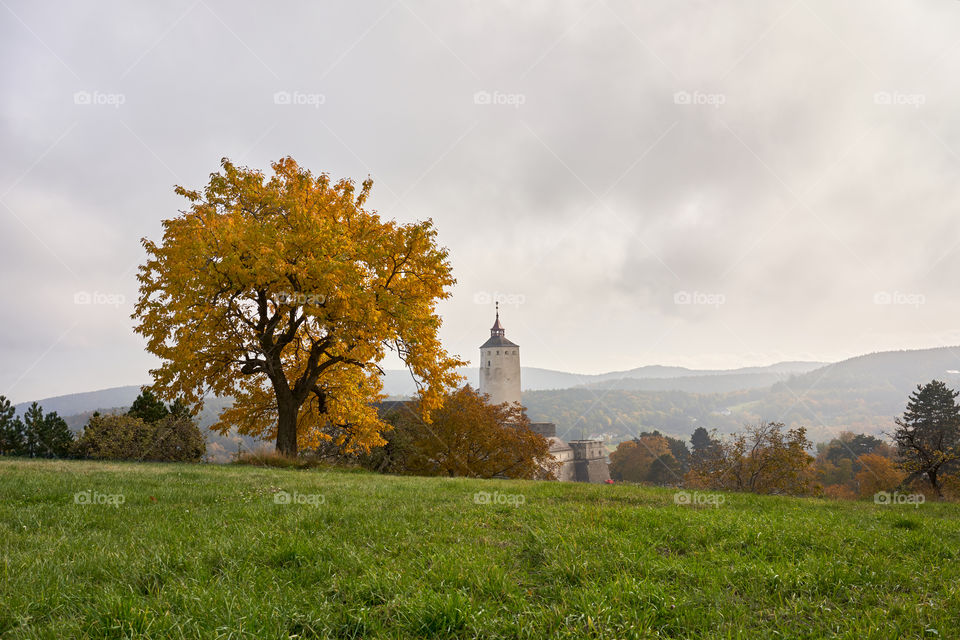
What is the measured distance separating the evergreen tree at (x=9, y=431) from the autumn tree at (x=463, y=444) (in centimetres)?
2085

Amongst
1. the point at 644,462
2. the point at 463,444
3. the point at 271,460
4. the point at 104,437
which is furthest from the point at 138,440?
the point at 644,462

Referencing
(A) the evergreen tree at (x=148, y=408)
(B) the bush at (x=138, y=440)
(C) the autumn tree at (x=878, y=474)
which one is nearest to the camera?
(B) the bush at (x=138, y=440)

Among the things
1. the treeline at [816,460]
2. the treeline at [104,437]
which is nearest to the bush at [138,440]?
the treeline at [104,437]

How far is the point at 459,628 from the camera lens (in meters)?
3.59

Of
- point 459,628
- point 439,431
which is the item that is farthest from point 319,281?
point 439,431

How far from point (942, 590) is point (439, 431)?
33.0m

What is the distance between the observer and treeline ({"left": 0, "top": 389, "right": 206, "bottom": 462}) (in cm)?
2741

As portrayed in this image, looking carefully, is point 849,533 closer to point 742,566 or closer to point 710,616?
point 742,566

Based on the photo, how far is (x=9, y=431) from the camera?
30312mm

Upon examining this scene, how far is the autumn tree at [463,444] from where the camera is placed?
34125mm

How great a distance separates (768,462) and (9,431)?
4330 centimetres

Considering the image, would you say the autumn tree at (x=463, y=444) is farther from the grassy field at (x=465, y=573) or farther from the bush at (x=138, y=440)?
the grassy field at (x=465, y=573)

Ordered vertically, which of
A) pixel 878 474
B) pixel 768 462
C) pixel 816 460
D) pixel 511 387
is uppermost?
pixel 511 387

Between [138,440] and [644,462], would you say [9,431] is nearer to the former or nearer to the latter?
[138,440]
